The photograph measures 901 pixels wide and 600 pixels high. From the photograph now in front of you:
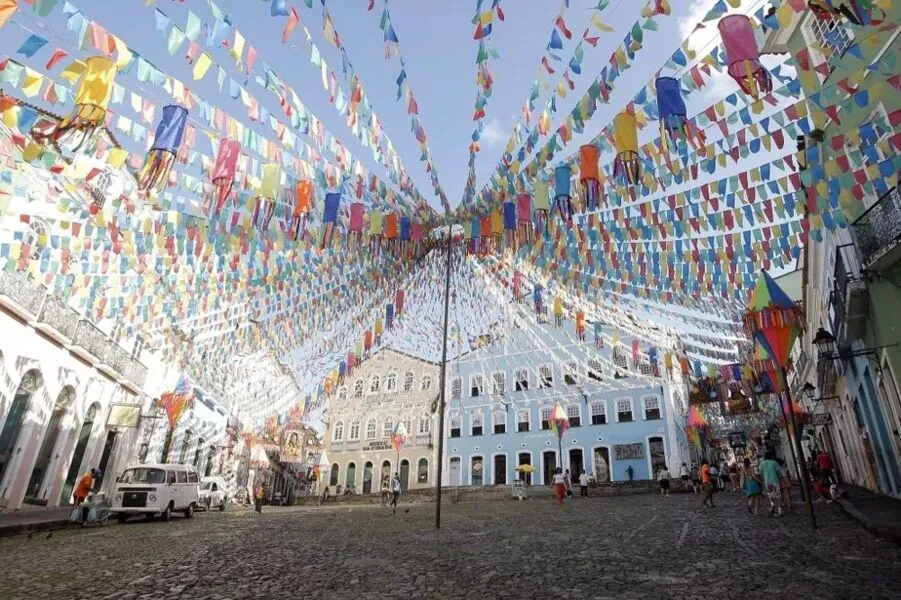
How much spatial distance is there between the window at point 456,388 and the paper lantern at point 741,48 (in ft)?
107

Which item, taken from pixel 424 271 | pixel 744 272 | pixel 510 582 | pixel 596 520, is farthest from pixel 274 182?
pixel 596 520

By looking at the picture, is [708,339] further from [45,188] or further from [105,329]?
[105,329]

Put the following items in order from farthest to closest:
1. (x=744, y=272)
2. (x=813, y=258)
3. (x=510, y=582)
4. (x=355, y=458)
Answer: (x=355, y=458)
(x=813, y=258)
(x=744, y=272)
(x=510, y=582)

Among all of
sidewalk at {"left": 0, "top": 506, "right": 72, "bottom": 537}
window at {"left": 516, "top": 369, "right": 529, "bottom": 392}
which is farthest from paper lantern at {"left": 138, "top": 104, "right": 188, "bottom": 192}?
window at {"left": 516, "top": 369, "right": 529, "bottom": 392}

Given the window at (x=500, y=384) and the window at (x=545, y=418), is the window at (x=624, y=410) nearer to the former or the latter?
the window at (x=545, y=418)

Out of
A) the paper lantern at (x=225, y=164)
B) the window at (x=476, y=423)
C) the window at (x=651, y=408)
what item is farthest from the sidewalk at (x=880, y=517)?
the window at (x=476, y=423)

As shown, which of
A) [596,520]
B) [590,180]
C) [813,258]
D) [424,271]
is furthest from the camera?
[813,258]

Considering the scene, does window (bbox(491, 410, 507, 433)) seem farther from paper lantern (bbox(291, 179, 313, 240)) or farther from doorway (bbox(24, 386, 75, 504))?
paper lantern (bbox(291, 179, 313, 240))

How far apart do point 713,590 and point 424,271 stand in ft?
29.4

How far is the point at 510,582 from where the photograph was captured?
15.8 feet

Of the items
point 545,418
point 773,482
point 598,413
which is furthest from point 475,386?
point 773,482

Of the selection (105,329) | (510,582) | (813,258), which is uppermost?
(813,258)

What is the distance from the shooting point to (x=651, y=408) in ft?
98.0

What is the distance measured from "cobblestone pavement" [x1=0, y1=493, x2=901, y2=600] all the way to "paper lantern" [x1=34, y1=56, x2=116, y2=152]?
4324 millimetres
